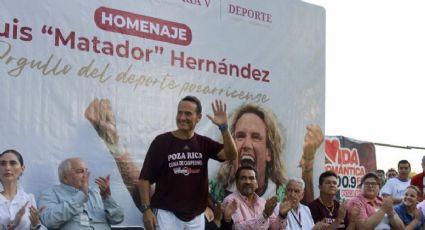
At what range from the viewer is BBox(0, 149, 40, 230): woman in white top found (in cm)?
405

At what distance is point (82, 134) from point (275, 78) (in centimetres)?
198

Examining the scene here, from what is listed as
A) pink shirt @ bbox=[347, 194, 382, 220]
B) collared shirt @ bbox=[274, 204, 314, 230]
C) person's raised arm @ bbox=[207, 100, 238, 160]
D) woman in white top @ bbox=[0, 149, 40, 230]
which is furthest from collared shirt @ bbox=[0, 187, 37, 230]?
pink shirt @ bbox=[347, 194, 382, 220]

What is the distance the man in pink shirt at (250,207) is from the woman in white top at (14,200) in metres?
1.50

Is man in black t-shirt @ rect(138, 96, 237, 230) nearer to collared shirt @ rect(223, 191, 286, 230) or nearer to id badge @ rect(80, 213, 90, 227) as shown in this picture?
collared shirt @ rect(223, 191, 286, 230)

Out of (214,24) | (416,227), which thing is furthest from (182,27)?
(416,227)

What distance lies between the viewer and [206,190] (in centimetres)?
476

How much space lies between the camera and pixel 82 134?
14.5 ft

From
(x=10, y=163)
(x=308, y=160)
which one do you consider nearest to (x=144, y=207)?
(x=10, y=163)

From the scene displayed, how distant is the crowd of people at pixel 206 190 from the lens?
167 inches

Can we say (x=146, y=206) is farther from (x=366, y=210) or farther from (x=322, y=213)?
(x=366, y=210)

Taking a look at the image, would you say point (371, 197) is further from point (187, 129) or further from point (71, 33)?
point (71, 33)

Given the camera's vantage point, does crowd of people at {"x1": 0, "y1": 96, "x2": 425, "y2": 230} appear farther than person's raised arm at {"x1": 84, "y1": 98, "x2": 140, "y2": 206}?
No

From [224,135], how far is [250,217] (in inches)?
29.2

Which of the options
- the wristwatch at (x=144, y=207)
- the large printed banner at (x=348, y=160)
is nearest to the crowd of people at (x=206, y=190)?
the wristwatch at (x=144, y=207)
